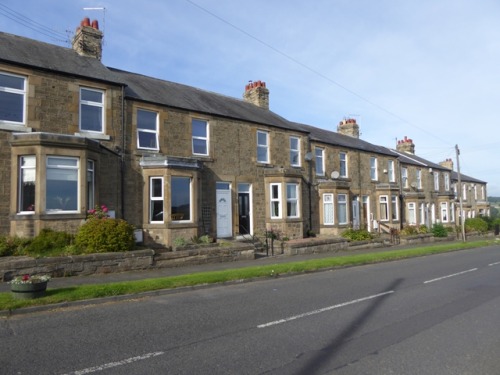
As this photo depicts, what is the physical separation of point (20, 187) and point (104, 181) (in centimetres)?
295

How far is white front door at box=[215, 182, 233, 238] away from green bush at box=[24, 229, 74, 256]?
7.61 meters

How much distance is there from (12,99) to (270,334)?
12.6 meters

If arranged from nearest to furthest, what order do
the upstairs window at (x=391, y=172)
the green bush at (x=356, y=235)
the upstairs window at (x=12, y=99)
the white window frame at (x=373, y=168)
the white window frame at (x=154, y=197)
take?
the upstairs window at (x=12, y=99) → the white window frame at (x=154, y=197) → the green bush at (x=356, y=235) → the white window frame at (x=373, y=168) → the upstairs window at (x=391, y=172)

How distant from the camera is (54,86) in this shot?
48.7 feet

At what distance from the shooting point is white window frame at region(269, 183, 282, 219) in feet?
71.2

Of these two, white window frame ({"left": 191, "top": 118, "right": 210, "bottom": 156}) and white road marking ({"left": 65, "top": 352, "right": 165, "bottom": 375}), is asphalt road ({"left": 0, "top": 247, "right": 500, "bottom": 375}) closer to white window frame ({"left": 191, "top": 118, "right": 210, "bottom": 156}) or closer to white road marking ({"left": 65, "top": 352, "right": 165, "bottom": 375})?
white road marking ({"left": 65, "top": 352, "right": 165, "bottom": 375})

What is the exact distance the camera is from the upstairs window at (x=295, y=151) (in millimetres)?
23891

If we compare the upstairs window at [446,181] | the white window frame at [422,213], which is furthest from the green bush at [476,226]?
the upstairs window at [446,181]

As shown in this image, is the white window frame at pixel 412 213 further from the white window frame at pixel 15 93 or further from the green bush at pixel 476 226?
the white window frame at pixel 15 93

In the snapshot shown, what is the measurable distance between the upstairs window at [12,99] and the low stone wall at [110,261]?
5249 millimetres

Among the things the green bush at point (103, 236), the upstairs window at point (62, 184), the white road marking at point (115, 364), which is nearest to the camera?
the white road marking at point (115, 364)

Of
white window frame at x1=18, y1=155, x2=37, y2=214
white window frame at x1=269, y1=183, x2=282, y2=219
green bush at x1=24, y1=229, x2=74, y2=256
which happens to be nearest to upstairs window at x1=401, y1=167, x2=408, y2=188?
white window frame at x1=269, y1=183, x2=282, y2=219

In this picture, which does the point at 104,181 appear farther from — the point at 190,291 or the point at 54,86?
the point at 190,291

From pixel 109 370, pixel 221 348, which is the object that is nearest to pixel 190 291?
pixel 221 348
